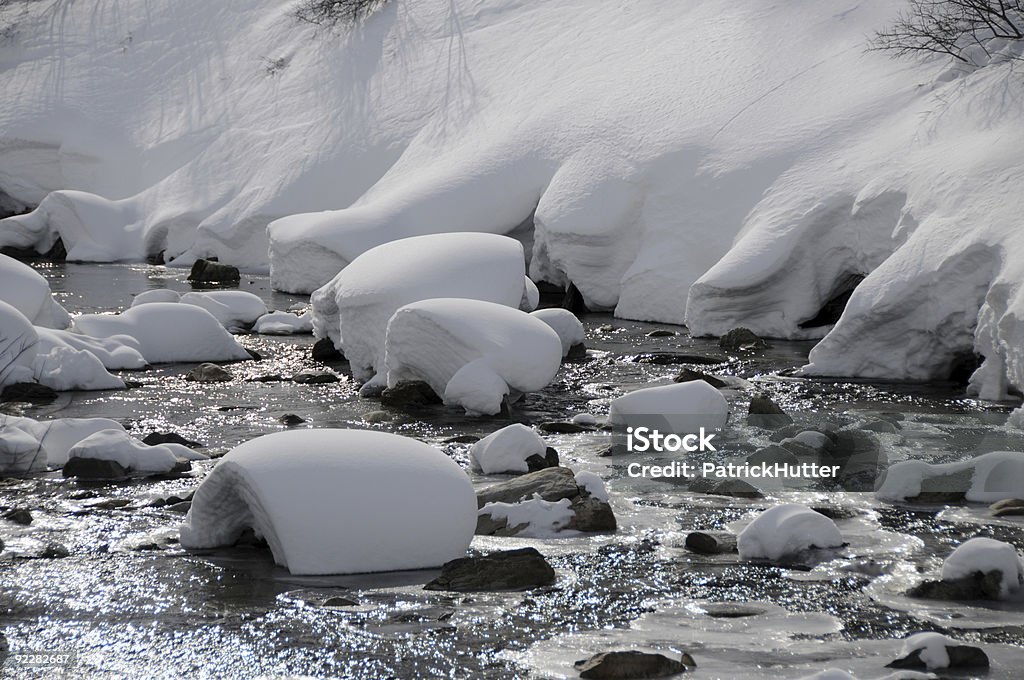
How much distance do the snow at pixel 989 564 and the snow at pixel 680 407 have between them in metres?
3.89

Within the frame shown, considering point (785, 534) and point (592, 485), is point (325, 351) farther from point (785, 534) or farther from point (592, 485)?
point (785, 534)

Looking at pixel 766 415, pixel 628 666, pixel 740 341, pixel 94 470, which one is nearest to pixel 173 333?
pixel 94 470

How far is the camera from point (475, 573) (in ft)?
20.5

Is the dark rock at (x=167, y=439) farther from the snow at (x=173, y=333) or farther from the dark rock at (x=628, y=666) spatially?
the dark rock at (x=628, y=666)

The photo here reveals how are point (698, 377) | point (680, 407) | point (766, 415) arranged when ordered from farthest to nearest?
1. point (698, 377)
2. point (766, 415)
3. point (680, 407)

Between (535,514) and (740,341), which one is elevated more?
(535,514)

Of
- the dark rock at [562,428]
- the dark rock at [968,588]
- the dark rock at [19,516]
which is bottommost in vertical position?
the dark rock at [562,428]

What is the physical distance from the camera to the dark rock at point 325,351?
1394cm

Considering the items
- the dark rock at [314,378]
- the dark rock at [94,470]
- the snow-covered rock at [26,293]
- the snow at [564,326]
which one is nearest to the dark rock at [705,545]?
the dark rock at [94,470]

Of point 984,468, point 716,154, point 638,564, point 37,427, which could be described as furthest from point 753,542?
point 716,154

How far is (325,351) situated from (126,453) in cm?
551

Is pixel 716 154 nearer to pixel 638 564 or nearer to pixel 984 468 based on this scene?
pixel 984 468

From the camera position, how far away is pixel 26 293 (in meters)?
14.2

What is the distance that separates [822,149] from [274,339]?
7.19m
